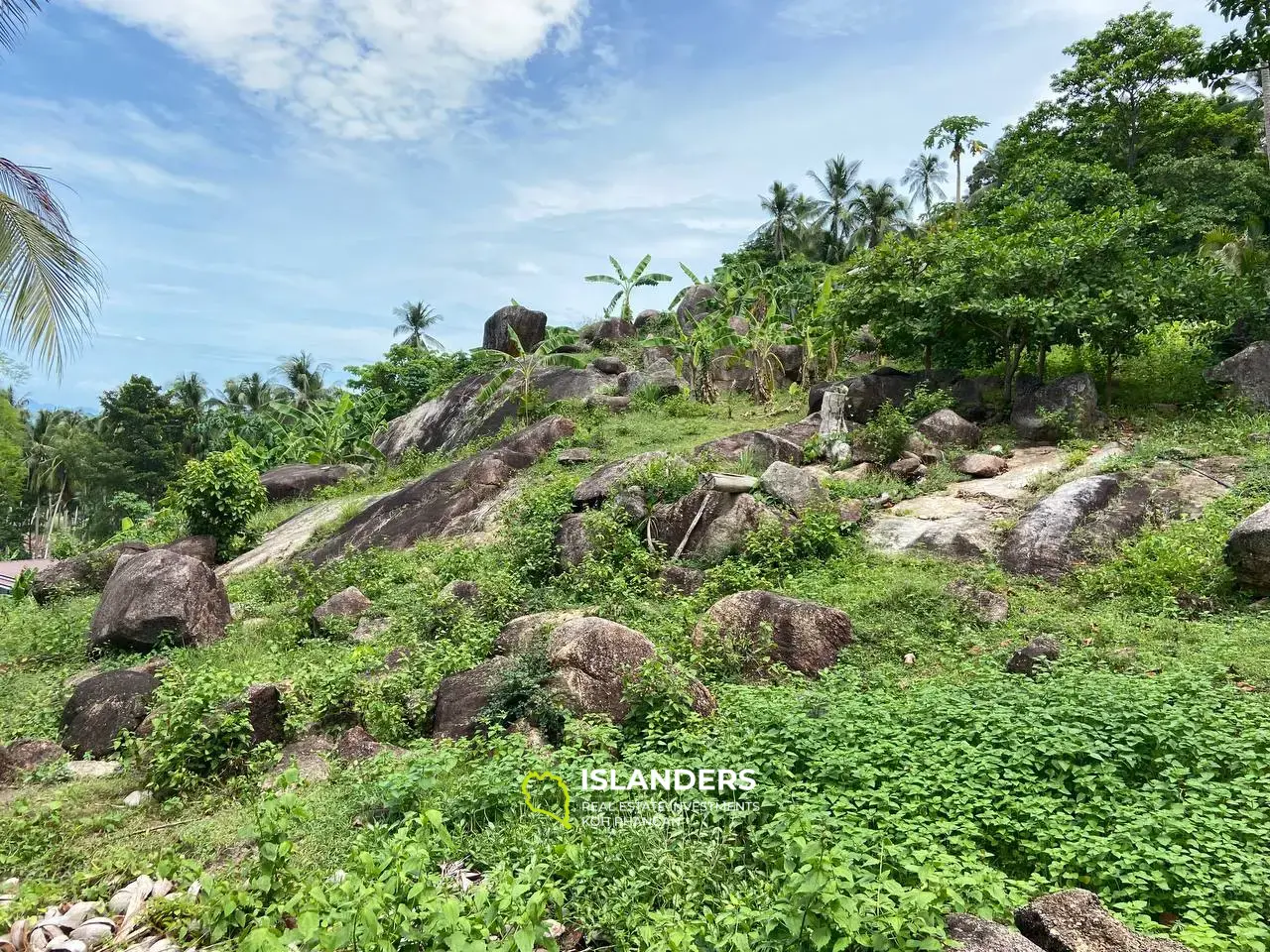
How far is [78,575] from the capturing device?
595 inches

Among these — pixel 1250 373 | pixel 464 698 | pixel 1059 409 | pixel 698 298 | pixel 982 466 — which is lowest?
pixel 464 698

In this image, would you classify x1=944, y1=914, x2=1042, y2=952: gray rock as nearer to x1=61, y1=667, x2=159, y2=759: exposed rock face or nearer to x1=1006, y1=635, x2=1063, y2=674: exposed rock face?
x1=1006, y1=635, x2=1063, y2=674: exposed rock face

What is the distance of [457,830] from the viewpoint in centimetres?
509

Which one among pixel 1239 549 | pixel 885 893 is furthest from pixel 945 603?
pixel 885 893

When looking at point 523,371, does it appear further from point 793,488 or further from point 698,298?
point 793,488

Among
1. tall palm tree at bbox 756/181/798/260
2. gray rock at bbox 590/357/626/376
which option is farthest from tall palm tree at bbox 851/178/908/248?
gray rock at bbox 590/357/626/376

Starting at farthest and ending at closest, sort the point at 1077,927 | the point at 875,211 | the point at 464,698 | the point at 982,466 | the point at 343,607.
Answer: the point at 875,211 < the point at 982,466 < the point at 343,607 < the point at 464,698 < the point at 1077,927

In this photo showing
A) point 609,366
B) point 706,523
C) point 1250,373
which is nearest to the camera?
point 706,523

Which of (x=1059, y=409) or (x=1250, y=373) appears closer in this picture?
(x=1250, y=373)

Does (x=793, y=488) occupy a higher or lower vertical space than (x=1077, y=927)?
higher

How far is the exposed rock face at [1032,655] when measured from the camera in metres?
7.12

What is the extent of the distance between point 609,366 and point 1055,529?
17967mm

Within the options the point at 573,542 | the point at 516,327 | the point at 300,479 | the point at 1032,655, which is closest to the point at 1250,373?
the point at 1032,655

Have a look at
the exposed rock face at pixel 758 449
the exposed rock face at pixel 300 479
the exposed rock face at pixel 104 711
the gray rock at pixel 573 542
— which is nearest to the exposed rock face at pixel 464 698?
the exposed rock face at pixel 104 711
